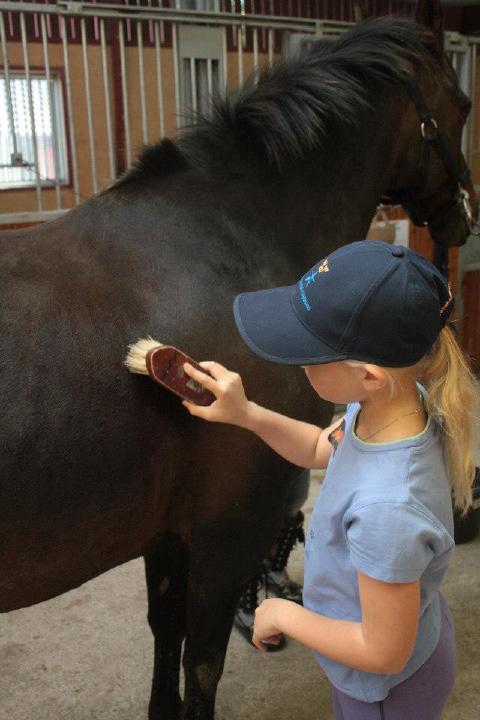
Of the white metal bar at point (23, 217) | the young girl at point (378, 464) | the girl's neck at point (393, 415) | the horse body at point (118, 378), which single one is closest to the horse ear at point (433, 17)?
the horse body at point (118, 378)

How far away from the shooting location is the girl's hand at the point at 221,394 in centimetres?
123

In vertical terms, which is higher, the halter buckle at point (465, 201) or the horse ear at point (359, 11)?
the horse ear at point (359, 11)

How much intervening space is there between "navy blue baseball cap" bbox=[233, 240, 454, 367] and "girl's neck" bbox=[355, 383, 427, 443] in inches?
3.4

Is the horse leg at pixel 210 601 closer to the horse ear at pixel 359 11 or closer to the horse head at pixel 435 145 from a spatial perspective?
the horse head at pixel 435 145

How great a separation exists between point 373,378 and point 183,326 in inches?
21.8

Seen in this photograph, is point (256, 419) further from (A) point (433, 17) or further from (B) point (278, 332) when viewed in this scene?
(A) point (433, 17)

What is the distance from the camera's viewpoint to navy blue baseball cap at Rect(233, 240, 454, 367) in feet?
3.14

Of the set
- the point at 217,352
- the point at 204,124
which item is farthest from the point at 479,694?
the point at 204,124

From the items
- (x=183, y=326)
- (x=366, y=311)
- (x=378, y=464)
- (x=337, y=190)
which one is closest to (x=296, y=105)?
(x=337, y=190)

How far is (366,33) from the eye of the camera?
6.08ft

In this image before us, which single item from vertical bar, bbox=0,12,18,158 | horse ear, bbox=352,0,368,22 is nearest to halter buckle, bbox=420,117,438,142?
horse ear, bbox=352,0,368,22

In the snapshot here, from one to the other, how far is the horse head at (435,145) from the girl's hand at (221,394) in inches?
44.5

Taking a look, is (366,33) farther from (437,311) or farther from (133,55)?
(133,55)

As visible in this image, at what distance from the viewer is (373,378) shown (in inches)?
39.9
